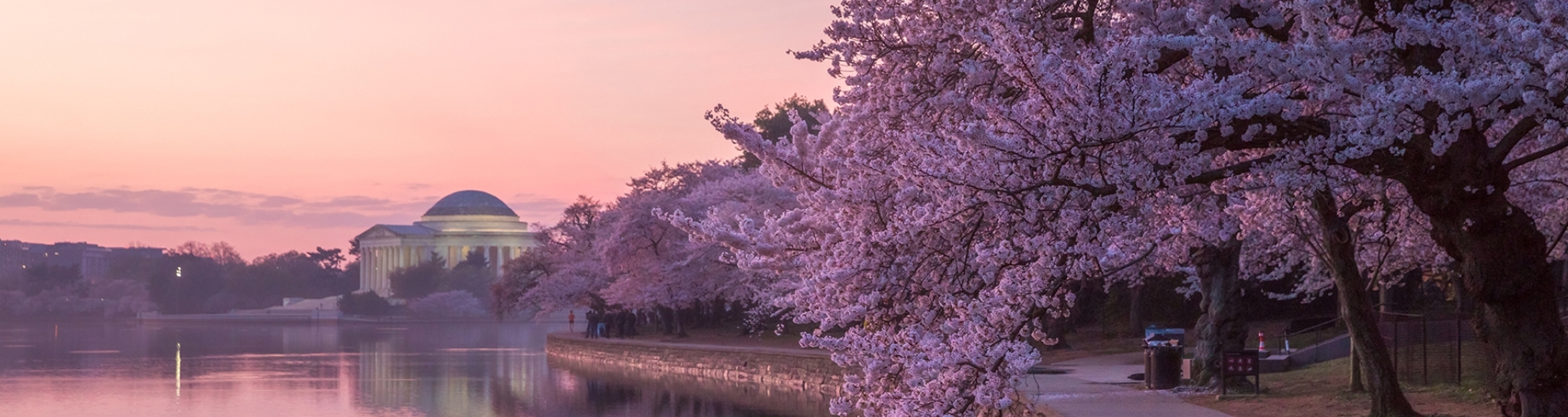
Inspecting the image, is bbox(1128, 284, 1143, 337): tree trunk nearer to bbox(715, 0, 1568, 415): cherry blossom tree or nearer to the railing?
the railing

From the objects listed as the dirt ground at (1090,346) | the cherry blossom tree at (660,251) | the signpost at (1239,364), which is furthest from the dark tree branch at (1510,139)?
the cherry blossom tree at (660,251)

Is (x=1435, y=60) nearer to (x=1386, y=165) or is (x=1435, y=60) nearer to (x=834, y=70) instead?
(x=1386, y=165)

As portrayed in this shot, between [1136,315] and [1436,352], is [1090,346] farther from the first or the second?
[1436,352]

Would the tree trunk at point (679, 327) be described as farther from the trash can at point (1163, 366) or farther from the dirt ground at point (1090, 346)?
the trash can at point (1163, 366)

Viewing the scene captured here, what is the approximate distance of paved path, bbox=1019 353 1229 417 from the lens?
1878 cm

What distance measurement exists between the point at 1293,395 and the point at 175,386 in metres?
27.2

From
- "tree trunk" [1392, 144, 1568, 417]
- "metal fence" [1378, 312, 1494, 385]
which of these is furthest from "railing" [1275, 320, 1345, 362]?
"tree trunk" [1392, 144, 1568, 417]

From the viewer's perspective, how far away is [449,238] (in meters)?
178

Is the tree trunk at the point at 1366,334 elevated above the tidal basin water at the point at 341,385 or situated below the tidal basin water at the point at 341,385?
above

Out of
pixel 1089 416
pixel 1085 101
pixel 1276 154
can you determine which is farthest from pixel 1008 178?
pixel 1089 416

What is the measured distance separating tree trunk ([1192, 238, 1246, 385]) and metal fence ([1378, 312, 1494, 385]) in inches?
79.6

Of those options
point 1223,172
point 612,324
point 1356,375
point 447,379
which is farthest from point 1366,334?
point 612,324

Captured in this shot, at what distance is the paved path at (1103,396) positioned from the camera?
739 inches

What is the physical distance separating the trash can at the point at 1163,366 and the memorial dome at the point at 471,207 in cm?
16332
